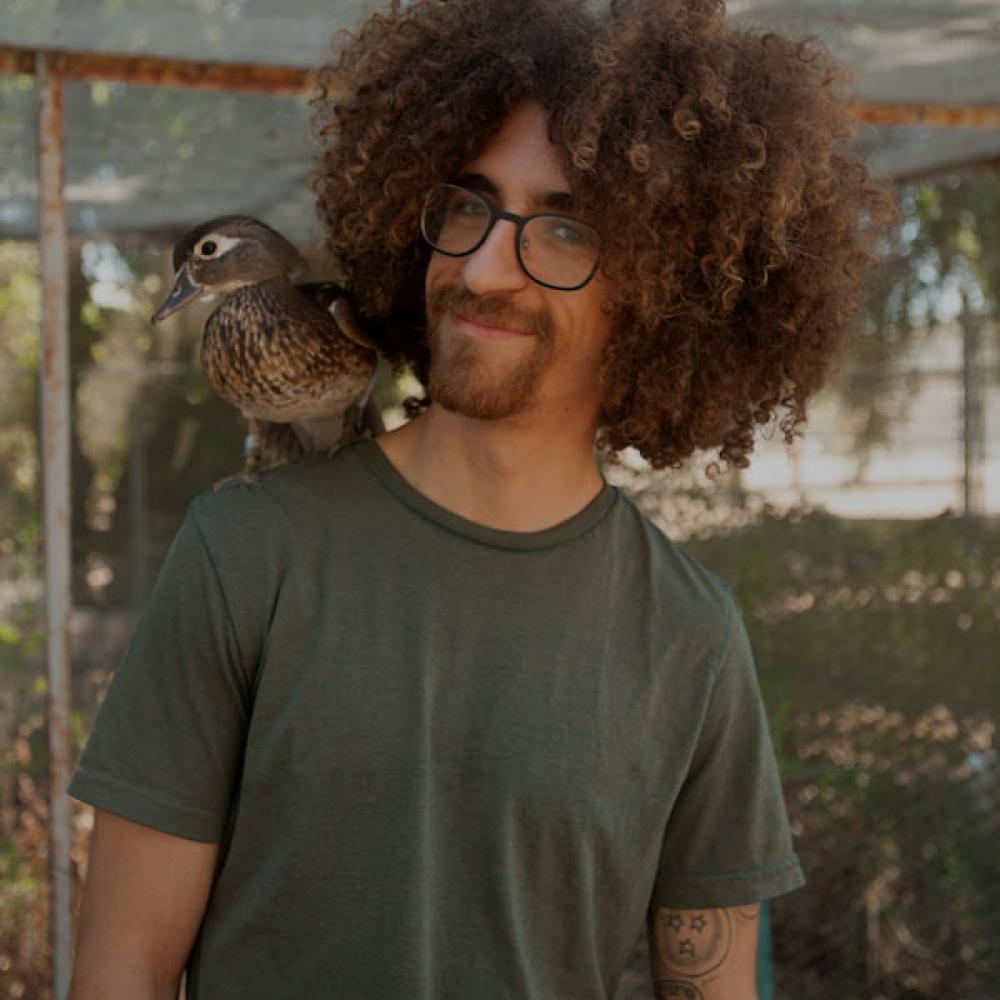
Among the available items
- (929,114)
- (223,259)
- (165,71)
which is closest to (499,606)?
(223,259)

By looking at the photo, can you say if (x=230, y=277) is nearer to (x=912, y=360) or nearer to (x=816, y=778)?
(x=816, y=778)

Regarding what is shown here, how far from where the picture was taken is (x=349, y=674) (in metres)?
1.74

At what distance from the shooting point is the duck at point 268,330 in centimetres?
235

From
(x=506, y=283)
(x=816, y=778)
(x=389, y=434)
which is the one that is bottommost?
(x=816, y=778)

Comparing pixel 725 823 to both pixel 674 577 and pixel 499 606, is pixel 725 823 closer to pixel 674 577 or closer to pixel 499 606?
pixel 674 577

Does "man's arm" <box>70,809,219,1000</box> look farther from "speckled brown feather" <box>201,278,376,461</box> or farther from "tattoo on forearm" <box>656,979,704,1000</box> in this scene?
"speckled brown feather" <box>201,278,376,461</box>

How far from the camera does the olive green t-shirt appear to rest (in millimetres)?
1699

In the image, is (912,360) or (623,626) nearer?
(623,626)

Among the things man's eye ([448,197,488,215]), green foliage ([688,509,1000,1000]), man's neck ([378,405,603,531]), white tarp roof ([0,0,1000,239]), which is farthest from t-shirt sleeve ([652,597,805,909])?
green foliage ([688,509,1000,1000])

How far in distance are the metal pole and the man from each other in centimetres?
114

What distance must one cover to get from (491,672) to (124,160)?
10.1 feet

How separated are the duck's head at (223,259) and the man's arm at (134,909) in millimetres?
1028

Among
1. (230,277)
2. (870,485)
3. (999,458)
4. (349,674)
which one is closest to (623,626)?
(349,674)

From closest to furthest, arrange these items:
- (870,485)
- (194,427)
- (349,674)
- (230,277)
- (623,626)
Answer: (349,674), (623,626), (230,277), (870,485), (194,427)
